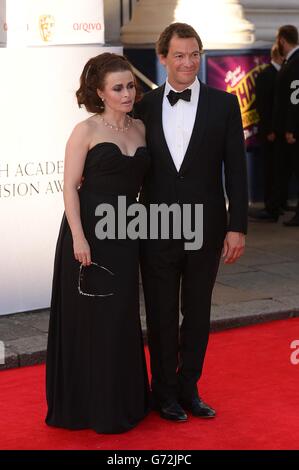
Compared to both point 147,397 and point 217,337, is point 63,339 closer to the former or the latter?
point 147,397

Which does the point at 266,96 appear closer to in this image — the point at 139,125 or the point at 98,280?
the point at 139,125

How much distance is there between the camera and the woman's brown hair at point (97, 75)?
213 inches

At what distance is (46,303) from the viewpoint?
772 centimetres

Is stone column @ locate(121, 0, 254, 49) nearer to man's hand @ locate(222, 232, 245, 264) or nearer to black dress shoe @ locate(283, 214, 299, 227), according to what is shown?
black dress shoe @ locate(283, 214, 299, 227)

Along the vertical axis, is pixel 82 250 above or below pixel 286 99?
below

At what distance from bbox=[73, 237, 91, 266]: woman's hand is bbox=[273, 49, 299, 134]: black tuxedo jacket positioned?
5.68m

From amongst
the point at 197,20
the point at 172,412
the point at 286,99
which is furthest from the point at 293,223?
the point at 172,412

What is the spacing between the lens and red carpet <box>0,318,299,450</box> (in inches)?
212

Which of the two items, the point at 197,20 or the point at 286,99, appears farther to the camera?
the point at 197,20

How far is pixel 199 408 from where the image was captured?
5.76m

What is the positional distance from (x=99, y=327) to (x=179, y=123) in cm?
108

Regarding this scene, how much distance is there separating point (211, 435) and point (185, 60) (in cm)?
182

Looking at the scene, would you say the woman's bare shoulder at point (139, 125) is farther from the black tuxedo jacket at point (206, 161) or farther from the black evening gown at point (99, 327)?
the black evening gown at point (99, 327)
